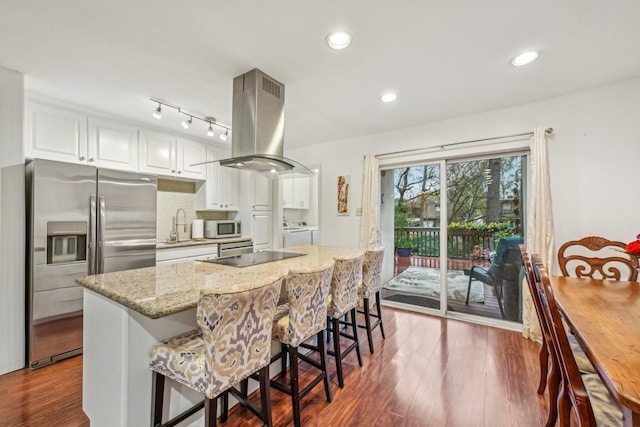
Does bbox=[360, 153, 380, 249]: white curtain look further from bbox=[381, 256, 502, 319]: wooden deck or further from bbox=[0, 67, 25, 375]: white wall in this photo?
bbox=[0, 67, 25, 375]: white wall

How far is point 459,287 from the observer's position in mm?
3525

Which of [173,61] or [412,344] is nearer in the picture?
[173,61]

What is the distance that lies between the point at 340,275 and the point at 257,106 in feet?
5.00

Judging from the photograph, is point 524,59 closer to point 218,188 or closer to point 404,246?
point 404,246

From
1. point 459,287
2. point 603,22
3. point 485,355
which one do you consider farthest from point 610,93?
point 485,355

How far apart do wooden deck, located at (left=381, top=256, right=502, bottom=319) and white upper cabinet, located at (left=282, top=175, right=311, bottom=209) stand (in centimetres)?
249

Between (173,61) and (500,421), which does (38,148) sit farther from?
(500,421)

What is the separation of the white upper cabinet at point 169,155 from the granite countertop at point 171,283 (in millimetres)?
2135

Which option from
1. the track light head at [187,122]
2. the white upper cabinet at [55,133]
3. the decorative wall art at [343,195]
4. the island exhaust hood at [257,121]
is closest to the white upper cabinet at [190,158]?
the track light head at [187,122]

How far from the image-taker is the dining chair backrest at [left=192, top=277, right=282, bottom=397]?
1.12 meters

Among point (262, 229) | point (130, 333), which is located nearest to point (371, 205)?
point (262, 229)

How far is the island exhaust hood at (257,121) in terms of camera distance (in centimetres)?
224

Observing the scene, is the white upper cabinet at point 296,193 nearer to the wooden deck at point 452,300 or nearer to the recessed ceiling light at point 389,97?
the wooden deck at point 452,300

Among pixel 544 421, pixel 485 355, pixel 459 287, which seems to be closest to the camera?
pixel 544 421
